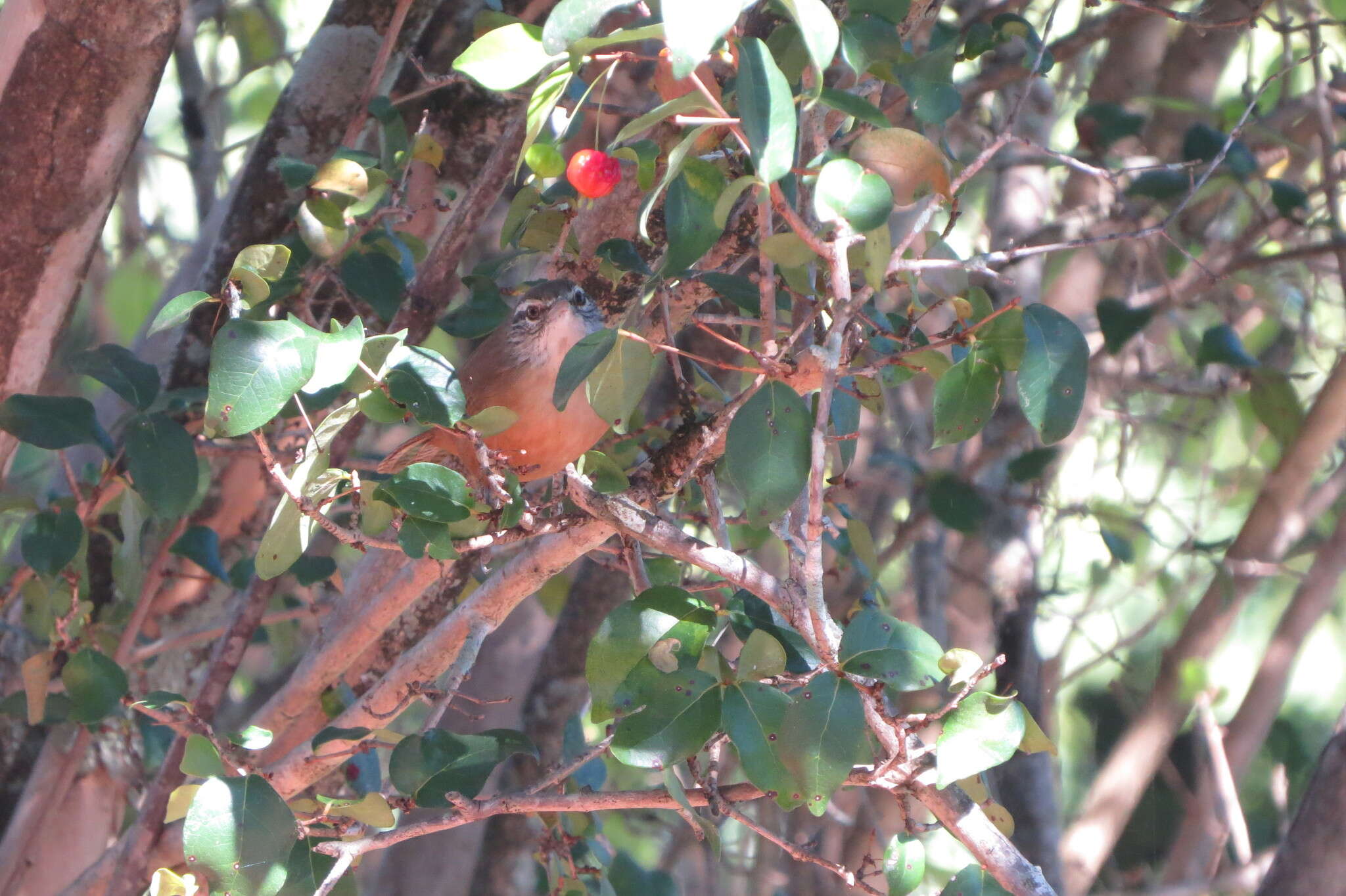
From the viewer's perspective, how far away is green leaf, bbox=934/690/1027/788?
1254 millimetres

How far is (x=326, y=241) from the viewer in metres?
2.07

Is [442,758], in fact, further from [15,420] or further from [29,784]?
[29,784]

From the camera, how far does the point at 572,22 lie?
115 cm

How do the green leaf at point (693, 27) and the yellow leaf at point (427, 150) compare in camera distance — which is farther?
the yellow leaf at point (427, 150)

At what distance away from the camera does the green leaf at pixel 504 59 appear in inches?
47.8

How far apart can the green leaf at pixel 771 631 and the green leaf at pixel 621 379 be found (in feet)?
1.01

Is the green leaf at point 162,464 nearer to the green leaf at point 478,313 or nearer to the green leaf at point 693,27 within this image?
the green leaf at point 478,313

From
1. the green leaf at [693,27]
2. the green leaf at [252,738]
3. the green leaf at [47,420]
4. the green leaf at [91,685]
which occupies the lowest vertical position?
the green leaf at [91,685]

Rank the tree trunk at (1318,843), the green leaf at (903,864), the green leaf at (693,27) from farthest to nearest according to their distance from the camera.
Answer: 1. the tree trunk at (1318,843)
2. the green leaf at (903,864)
3. the green leaf at (693,27)

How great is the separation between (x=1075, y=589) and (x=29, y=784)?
2821mm

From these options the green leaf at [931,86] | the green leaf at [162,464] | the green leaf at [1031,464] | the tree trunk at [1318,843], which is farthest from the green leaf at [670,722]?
the green leaf at [1031,464]

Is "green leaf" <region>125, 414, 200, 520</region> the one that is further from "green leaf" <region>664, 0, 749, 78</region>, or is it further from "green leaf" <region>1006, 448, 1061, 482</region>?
"green leaf" <region>1006, 448, 1061, 482</region>

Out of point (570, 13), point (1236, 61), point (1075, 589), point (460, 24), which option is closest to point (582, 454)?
point (570, 13)

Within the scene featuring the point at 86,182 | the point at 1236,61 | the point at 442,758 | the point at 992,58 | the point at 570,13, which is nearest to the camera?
the point at 570,13
